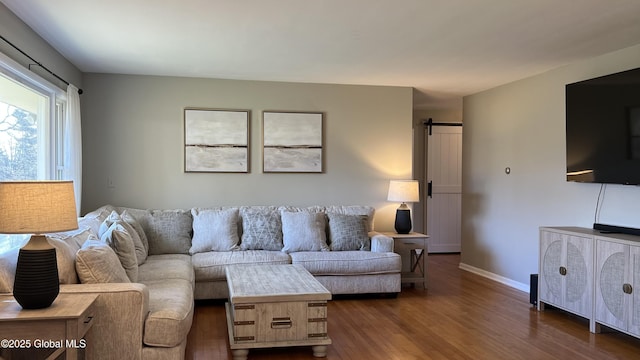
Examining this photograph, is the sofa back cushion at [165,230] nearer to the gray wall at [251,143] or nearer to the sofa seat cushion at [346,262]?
the gray wall at [251,143]

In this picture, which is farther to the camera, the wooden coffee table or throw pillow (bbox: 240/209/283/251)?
throw pillow (bbox: 240/209/283/251)

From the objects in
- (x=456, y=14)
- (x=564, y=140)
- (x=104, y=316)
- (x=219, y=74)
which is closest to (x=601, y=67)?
(x=564, y=140)

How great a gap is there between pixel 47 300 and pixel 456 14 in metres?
2.91

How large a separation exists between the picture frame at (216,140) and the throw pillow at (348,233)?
1233 mm

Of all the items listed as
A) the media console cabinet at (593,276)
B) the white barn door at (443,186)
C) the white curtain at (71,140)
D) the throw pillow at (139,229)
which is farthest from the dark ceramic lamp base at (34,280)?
the white barn door at (443,186)

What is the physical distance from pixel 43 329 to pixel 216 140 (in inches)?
138

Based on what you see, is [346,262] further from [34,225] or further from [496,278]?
[34,225]

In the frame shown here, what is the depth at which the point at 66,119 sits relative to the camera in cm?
454

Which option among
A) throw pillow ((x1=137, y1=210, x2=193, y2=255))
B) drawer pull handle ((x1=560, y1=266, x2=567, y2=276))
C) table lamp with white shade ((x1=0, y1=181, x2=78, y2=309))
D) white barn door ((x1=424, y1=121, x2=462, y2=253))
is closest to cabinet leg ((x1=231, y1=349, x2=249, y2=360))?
table lamp with white shade ((x1=0, y1=181, x2=78, y2=309))

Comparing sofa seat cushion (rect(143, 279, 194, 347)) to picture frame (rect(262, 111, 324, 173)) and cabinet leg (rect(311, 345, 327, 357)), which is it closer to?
cabinet leg (rect(311, 345, 327, 357))

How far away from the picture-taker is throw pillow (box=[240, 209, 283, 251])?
5051 millimetres

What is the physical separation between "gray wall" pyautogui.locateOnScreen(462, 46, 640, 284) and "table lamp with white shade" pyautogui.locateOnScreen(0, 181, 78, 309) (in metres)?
4.23

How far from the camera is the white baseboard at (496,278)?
539cm

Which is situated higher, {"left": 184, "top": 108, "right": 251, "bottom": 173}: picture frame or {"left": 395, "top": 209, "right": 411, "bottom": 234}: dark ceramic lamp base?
{"left": 184, "top": 108, "right": 251, "bottom": 173}: picture frame
